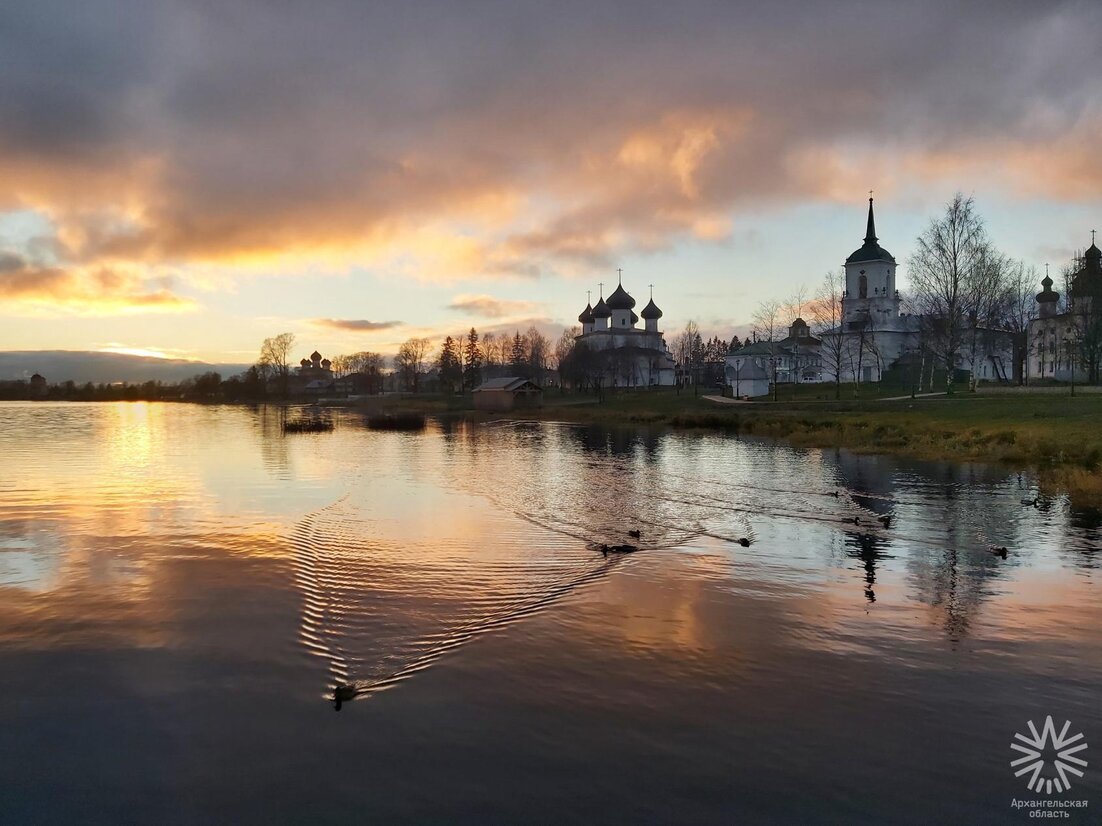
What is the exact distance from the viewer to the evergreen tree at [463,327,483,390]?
149 meters

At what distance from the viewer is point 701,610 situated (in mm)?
12469

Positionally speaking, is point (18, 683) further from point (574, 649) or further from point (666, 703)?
point (666, 703)

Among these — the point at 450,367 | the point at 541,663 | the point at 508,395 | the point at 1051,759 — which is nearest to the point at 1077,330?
the point at 508,395

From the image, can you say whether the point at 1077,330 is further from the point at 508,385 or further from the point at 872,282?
the point at 508,385

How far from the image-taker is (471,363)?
5984 inches

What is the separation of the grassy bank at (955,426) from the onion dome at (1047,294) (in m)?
57.2

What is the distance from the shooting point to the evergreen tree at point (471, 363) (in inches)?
5871

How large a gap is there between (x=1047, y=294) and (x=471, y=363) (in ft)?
341

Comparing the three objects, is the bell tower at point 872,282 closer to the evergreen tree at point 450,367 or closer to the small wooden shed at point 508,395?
the small wooden shed at point 508,395

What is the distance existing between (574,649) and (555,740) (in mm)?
2626

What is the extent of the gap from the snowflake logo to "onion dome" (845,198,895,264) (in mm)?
112015

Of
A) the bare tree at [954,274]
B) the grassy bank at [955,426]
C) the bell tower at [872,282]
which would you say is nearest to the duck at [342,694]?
the grassy bank at [955,426]

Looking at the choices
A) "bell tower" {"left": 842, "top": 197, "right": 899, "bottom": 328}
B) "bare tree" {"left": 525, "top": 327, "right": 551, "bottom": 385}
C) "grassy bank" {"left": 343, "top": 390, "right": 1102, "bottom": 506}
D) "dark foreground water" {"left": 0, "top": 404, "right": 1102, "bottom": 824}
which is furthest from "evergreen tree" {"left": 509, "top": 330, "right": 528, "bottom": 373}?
"dark foreground water" {"left": 0, "top": 404, "right": 1102, "bottom": 824}

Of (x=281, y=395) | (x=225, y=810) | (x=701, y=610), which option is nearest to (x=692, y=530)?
(x=701, y=610)
